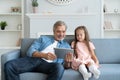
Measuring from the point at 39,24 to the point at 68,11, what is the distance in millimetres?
678

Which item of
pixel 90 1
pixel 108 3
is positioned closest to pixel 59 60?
pixel 90 1

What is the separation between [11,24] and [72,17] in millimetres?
1442

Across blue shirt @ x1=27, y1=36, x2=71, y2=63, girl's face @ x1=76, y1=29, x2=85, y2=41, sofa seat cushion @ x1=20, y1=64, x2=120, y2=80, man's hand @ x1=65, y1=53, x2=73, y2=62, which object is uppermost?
A: girl's face @ x1=76, y1=29, x2=85, y2=41

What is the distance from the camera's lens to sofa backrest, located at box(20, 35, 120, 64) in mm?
3186

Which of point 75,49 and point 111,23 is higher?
point 111,23

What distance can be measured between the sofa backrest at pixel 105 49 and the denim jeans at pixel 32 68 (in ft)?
1.31

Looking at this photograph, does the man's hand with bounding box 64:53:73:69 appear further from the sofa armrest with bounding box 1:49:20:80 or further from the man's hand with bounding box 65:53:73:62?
the sofa armrest with bounding box 1:49:20:80

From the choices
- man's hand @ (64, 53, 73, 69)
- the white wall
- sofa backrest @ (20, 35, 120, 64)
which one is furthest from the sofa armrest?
the white wall

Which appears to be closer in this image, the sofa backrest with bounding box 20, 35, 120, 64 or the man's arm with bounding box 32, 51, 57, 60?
the man's arm with bounding box 32, 51, 57, 60

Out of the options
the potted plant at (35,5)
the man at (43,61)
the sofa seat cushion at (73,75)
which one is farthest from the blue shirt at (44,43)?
the potted plant at (35,5)

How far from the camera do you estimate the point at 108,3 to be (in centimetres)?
545

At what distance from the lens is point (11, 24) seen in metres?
5.46

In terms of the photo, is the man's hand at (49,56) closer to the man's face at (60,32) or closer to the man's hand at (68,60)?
the man's hand at (68,60)

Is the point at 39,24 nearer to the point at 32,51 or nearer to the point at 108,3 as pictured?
the point at 108,3
